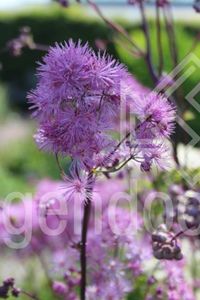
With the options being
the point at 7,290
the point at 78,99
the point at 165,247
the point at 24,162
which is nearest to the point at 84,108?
the point at 78,99

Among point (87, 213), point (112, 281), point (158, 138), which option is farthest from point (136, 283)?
point (158, 138)

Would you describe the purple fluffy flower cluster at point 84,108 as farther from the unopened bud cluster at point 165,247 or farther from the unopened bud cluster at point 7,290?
the unopened bud cluster at point 7,290

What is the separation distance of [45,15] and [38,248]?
10999 mm

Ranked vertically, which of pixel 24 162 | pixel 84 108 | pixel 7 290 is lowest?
pixel 7 290

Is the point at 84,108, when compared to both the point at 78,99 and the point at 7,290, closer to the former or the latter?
the point at 78,99

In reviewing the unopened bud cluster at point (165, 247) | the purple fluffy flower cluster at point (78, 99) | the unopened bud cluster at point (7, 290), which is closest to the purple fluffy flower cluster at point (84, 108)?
the purple fluffy flower cluster at point (78, 99)

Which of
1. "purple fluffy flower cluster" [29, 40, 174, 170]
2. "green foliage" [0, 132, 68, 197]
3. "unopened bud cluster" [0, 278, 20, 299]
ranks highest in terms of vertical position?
"green foliage" [0, 132, 68, 197]

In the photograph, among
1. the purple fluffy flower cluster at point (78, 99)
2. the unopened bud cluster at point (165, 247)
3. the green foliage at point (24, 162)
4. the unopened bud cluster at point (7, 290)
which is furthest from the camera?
the green foliage at point (24, 162)

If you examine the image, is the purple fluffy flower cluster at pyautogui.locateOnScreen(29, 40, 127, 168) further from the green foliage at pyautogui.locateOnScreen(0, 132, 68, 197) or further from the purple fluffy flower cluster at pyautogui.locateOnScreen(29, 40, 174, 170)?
the green foliage at pyautogui.locateOnScreen(0, 132, 68, 197)

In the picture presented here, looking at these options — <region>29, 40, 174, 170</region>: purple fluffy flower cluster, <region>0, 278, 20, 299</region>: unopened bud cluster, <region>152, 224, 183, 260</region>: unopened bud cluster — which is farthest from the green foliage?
<region>29, 40, 174, 170</region>: purple fluffy flower cluster

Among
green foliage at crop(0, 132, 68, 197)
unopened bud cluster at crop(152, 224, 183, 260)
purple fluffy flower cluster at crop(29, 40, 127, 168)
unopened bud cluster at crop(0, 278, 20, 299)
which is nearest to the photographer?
purple fluffy flower cluster at crop(29, 40, 127, 168)

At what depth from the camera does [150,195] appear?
6.70 feet

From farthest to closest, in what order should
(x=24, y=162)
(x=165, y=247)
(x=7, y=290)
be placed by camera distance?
1. (x=24, y=162)
2. (x=7, y=290)
3. (x=165, y=247)

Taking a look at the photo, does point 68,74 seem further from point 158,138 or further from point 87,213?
point 87,213
